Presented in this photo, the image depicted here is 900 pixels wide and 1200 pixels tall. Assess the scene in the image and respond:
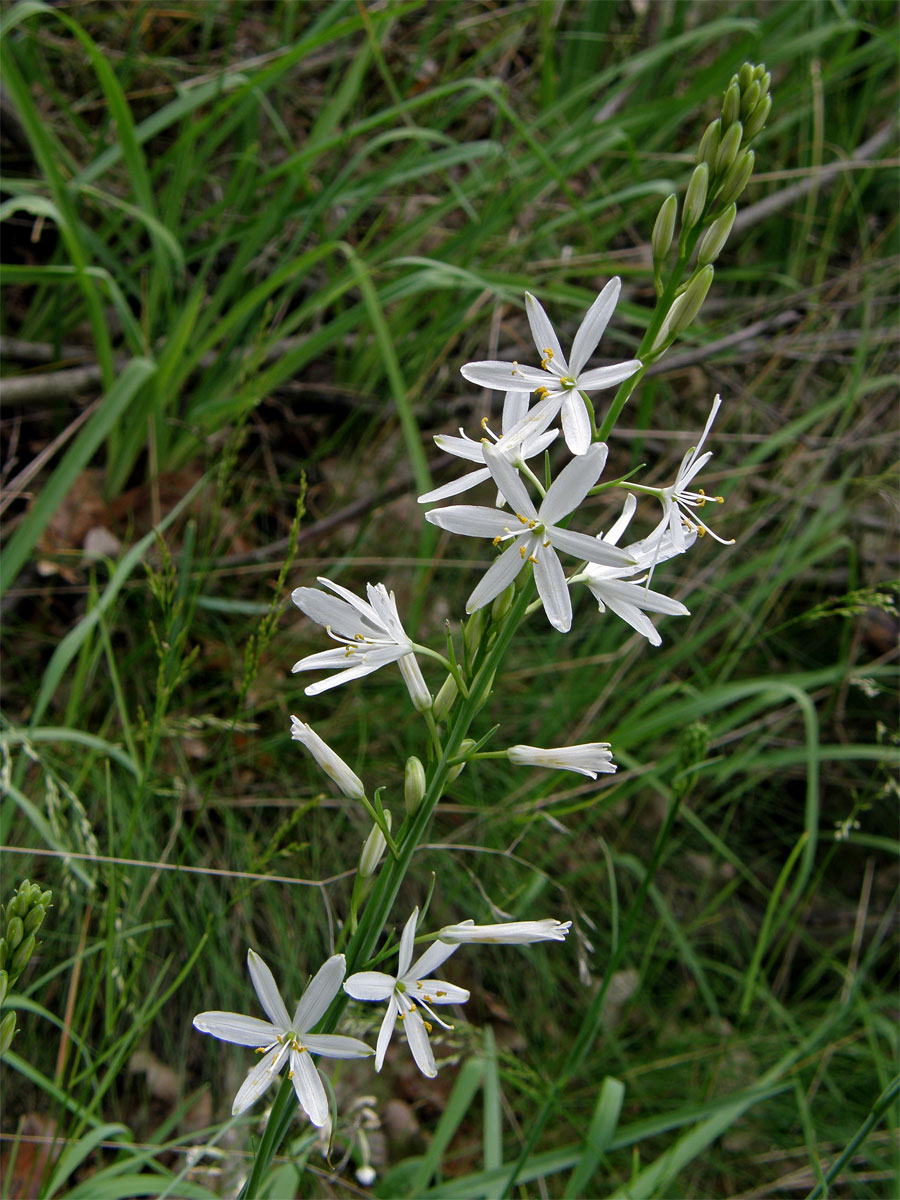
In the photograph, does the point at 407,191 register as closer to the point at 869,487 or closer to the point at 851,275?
the point at 851,275

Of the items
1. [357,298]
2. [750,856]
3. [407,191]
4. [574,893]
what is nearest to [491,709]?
[574,893]

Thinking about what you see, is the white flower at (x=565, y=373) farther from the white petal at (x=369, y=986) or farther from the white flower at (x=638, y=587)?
the white petal at (x=369, y=986)

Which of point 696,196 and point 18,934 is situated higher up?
point 696,196

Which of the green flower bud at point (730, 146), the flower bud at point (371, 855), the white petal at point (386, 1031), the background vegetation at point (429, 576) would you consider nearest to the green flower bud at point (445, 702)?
the flower bud at point (371, 855)

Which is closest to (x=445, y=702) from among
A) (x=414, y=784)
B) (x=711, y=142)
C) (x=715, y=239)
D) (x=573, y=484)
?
(x=414, y=784)

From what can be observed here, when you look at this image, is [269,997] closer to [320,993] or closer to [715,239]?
[320,993]

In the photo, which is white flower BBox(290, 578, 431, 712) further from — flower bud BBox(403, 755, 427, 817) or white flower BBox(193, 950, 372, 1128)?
white flower BBox(193, 950, 372, 1128)
